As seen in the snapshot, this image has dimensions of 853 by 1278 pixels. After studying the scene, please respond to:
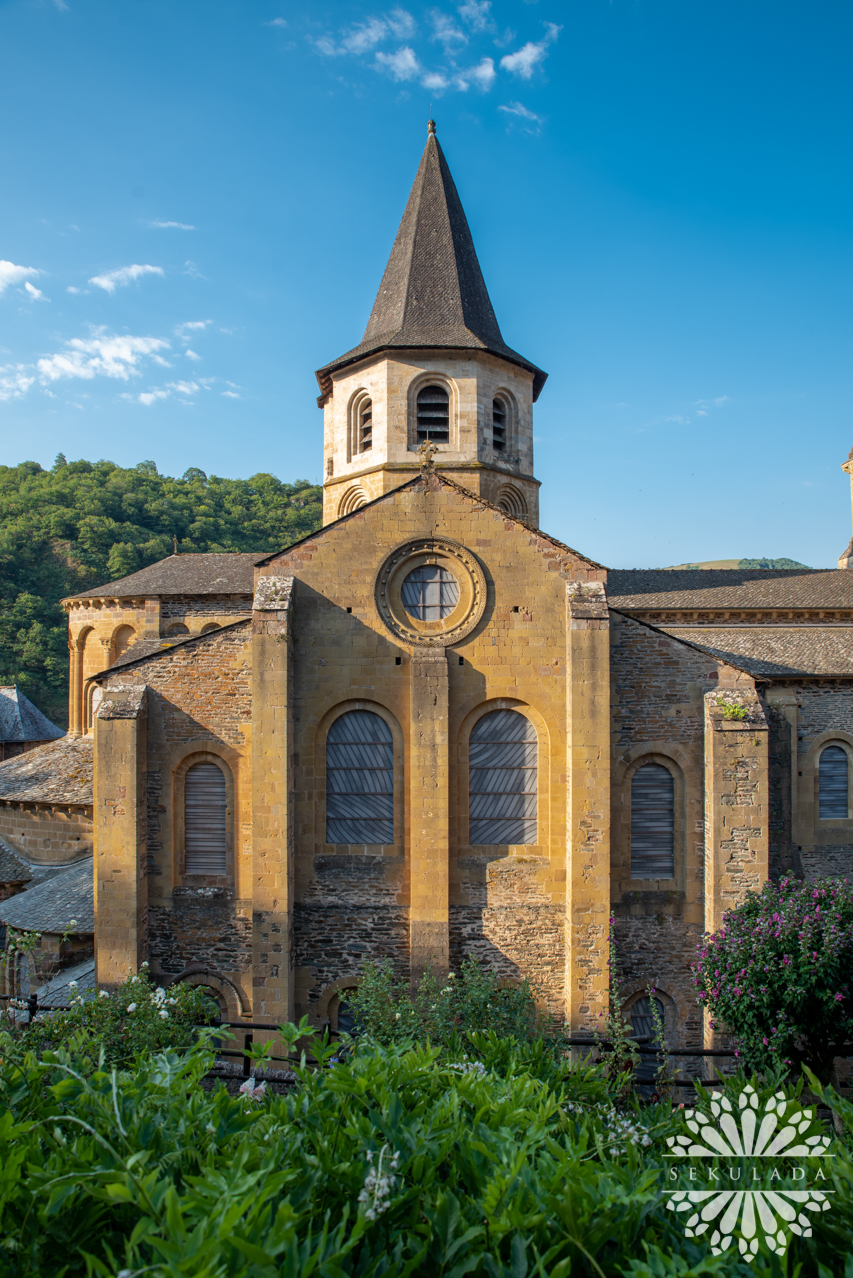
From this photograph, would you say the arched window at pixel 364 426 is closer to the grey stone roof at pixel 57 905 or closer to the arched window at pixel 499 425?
the arched window at pixel 499 425

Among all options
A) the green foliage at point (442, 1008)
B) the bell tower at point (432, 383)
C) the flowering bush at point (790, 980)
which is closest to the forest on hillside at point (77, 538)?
the bell tower at point (432, 383)

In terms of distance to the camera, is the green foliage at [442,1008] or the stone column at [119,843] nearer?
the green foliage at [442,1008]

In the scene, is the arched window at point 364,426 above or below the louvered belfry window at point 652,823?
above

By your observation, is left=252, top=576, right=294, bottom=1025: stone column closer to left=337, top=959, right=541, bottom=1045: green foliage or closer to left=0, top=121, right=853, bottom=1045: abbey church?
left=0, top=121, right=853, bottom=1045: abbey church

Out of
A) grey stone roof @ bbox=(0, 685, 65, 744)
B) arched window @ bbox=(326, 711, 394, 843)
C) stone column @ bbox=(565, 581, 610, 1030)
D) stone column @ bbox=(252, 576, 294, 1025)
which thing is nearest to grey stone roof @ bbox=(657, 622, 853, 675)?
stone column @ bbox=(565, 581, 610, 1030)

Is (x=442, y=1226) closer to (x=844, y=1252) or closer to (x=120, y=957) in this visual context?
(x=844, y=1252)

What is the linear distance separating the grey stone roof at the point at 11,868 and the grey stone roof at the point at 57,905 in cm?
168

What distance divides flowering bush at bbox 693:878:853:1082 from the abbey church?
2196 mm

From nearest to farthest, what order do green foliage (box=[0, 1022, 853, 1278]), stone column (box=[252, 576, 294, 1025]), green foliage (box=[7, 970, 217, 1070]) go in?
green foliage (box=[0, 1022, 853, 1278])
green foliage (box=[7, 970, 217, 1070])
stone column (box=[252, 576, 294, 1025])

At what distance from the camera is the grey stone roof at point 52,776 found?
17656mm

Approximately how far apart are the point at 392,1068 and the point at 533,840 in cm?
849

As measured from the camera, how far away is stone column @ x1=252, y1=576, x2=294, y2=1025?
12164 mm

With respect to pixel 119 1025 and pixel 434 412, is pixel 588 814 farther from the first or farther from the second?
pixel 434 412

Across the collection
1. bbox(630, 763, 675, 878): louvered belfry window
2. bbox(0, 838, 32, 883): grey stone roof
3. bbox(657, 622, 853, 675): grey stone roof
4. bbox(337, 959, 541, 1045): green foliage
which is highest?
bbox(657, 622, 853, 675): grey stone roof
